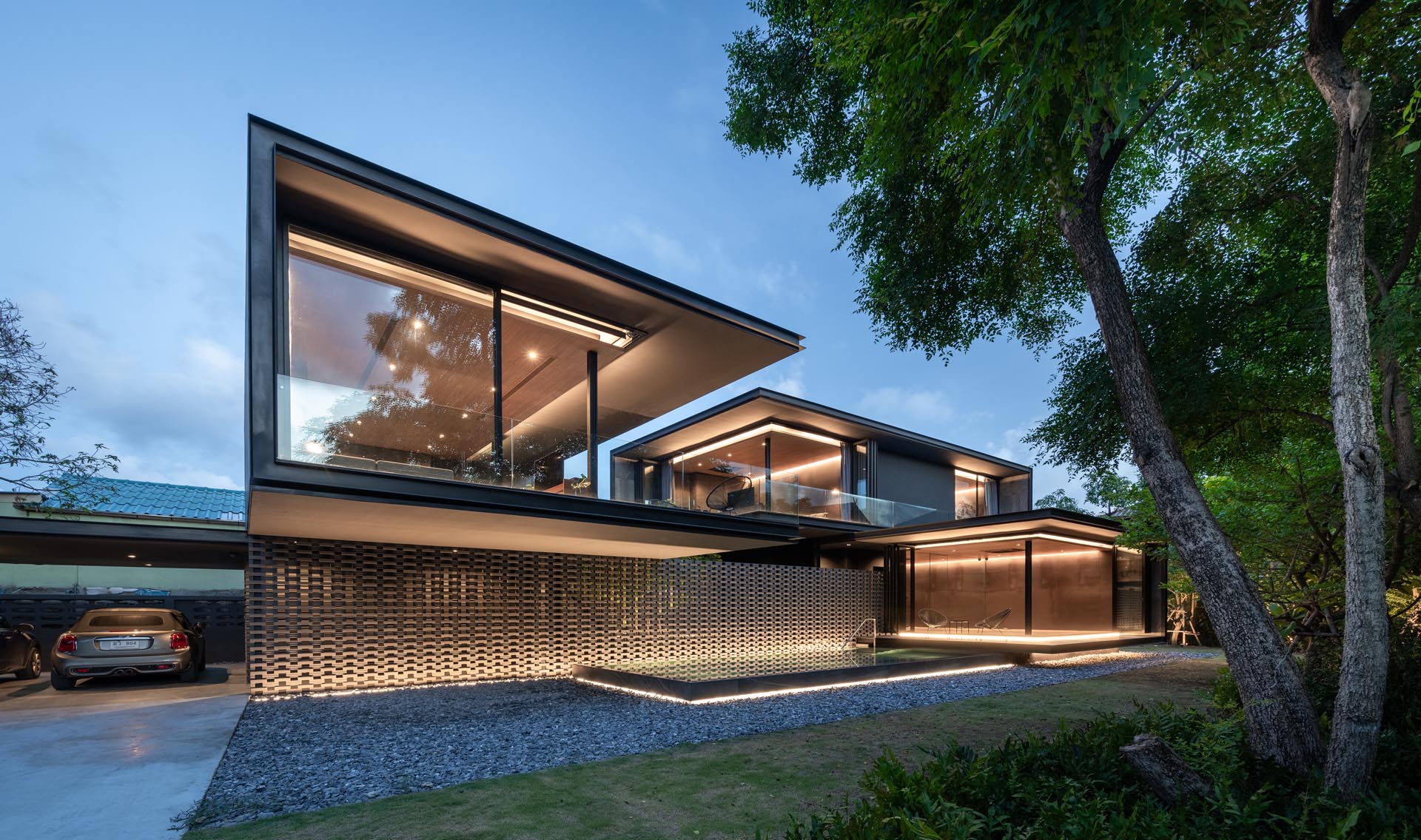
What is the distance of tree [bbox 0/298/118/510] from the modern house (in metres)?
2.55

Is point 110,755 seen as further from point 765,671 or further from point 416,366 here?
point 765,671

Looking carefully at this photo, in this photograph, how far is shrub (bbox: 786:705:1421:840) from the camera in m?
2.65

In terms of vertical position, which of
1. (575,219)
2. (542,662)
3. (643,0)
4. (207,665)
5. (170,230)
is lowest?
(207,665)

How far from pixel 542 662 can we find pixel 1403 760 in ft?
34.0

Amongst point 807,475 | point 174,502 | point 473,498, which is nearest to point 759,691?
point 473,498

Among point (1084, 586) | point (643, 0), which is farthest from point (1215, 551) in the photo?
point (643, 0)

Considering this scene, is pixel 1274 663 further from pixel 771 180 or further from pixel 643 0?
pixel 771 180

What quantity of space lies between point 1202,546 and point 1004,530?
12369 millimetres

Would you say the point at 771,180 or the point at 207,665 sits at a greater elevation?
the point at 771,180

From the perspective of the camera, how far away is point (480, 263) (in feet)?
30.6

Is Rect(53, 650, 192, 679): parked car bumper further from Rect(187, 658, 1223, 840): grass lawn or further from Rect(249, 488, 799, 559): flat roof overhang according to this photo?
Rect(187, 658, 1223, 840): grass lawn

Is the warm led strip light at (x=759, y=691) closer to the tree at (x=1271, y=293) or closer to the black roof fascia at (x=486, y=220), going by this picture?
the tree at (x=1271, y=293)

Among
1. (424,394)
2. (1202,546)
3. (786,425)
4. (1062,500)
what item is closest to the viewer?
(1202,546)

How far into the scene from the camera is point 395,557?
9.98 meters
